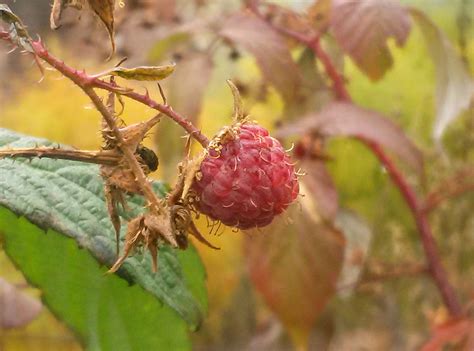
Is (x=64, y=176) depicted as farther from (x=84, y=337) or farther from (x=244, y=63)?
(x=244, y=63)

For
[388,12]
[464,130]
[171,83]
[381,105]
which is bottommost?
[381,105]

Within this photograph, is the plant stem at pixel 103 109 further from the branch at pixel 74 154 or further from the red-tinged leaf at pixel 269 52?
the red-tinged leaf at pixel 269 52

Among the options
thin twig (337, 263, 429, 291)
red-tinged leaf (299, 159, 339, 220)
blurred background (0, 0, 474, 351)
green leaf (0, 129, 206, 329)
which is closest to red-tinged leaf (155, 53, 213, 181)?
blurred background (0, 0, 474, 351)

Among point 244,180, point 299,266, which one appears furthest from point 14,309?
point 244,180

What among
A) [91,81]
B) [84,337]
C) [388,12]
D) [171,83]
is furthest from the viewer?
[171,83]

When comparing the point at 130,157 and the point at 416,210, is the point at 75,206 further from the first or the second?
the point at 416,210

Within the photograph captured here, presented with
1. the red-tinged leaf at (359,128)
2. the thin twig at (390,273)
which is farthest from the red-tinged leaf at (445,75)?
the thin twig at (390,273)

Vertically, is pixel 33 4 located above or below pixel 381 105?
above

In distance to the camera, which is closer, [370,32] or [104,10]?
[104,10]

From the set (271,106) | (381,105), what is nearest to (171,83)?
(271,106)
